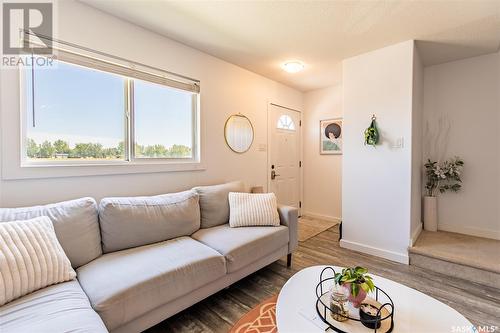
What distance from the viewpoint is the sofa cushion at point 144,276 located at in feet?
4.13

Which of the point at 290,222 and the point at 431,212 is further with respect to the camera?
the point at 431,212

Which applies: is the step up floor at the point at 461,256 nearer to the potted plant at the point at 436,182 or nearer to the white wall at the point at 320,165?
the potted plant at the point at 436,182

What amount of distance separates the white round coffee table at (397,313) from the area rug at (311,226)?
1.93 metres

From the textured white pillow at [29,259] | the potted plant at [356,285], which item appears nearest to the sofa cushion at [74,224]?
the textured white pillow at [29,259]

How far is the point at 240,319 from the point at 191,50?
2.76m

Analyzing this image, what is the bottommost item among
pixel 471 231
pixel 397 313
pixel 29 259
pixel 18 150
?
pixel 471 231

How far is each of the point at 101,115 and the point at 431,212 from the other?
418 cm

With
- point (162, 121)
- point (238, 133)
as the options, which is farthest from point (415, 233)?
point (162, 121)

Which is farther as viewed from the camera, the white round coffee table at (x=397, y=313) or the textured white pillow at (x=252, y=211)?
the textured white pillow at (x=252, y=211)

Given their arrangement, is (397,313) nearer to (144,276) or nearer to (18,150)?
(144,276)

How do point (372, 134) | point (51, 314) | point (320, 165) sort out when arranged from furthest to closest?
point (320, 165)
point (372, 134)
point (51, 314)

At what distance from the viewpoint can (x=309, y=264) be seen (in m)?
2.55

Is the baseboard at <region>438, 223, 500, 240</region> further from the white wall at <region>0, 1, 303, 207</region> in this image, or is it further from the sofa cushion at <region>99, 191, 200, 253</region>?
the sofa cushion at <region>99, 191, 200, 253</region>

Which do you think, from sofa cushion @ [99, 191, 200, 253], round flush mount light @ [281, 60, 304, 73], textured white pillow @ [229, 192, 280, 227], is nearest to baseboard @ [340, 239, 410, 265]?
textured white pillow @ [229, 192, 280, 227]
